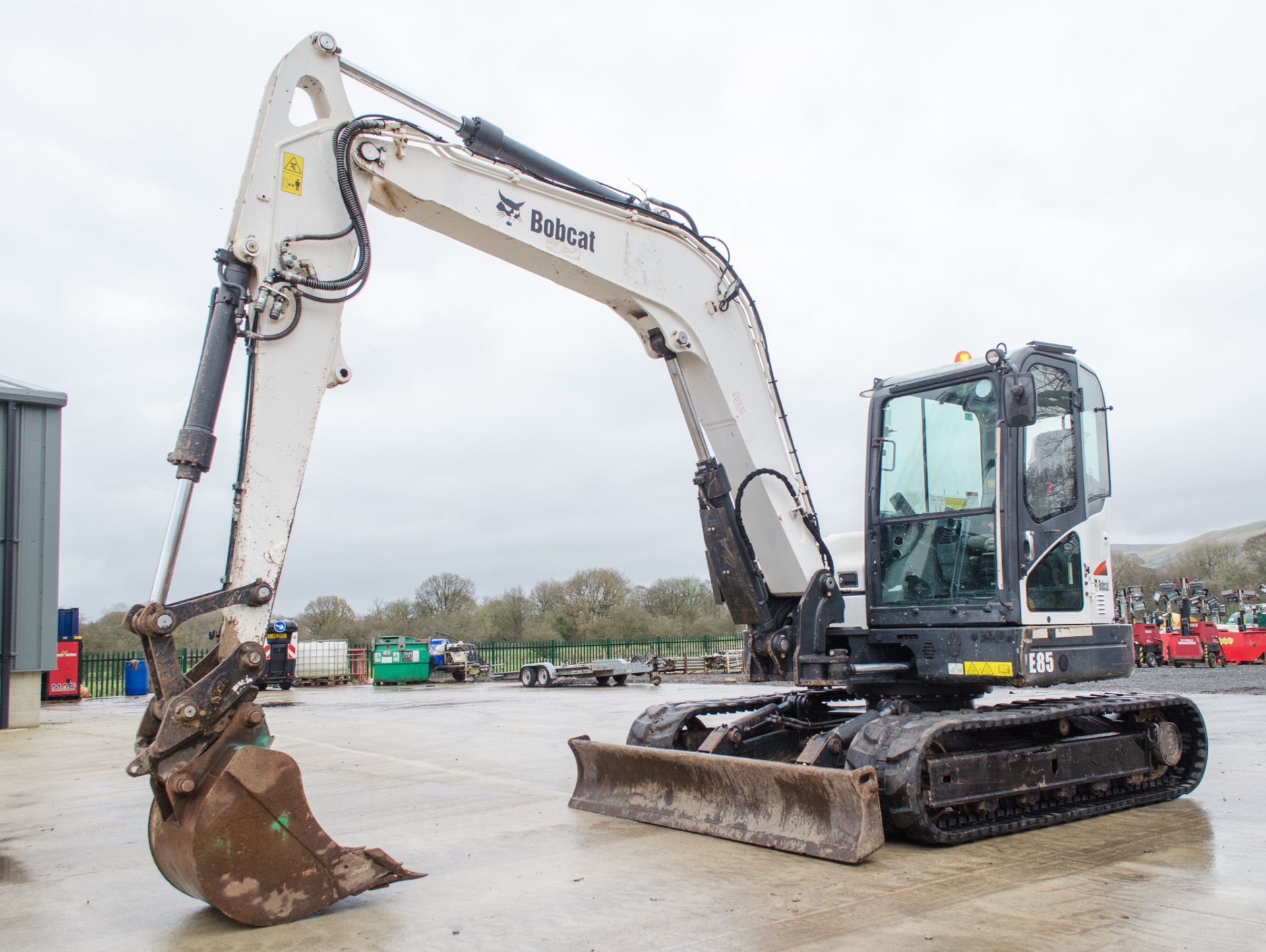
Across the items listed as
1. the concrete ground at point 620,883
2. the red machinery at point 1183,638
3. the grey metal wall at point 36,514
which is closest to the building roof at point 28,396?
the grey metal wall at point 36,514

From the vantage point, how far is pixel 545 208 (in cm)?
636

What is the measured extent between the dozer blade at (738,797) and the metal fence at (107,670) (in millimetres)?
23525

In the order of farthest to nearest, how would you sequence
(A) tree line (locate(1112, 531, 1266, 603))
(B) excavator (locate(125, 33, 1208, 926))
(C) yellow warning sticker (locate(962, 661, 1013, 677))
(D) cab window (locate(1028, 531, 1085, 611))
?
(A) tree line (locate(1112, 531, 1266, 603)), (D) cab window (locate(1028, 531, 1085, 611)), (C) yellow warning sticker (locate(962, 661, 1013, 677)), (B) excavator (locate(125, 33, 1208, 926))

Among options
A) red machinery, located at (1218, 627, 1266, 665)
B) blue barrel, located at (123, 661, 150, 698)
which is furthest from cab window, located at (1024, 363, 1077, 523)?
red machinery, located at (1218, 627, 1266, 665)

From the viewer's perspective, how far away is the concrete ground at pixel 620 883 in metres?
4.27

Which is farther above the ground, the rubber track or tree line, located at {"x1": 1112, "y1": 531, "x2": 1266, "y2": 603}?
tree line, located at {"x1": 1112, "y1": 531, "x2": 1266, "y2": 603}

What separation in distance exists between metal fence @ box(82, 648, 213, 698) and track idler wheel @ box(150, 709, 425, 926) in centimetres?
2506

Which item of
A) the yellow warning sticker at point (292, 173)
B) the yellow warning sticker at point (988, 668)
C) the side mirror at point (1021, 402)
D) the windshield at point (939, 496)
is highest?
the yellow warning sticker at point (292, 173)

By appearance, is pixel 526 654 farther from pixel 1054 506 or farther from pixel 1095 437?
pixel 1054 506

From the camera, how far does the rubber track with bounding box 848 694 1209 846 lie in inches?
230

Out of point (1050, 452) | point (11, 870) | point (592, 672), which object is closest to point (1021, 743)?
point (1050, 452)

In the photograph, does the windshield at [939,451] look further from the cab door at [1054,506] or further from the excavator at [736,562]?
the cab door at [1054,506]

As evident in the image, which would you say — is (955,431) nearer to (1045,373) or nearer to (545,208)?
(1045,373)

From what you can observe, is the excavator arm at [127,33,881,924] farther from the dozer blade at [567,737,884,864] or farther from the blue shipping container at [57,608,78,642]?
the blue shipping container at [57,608,78,642]
